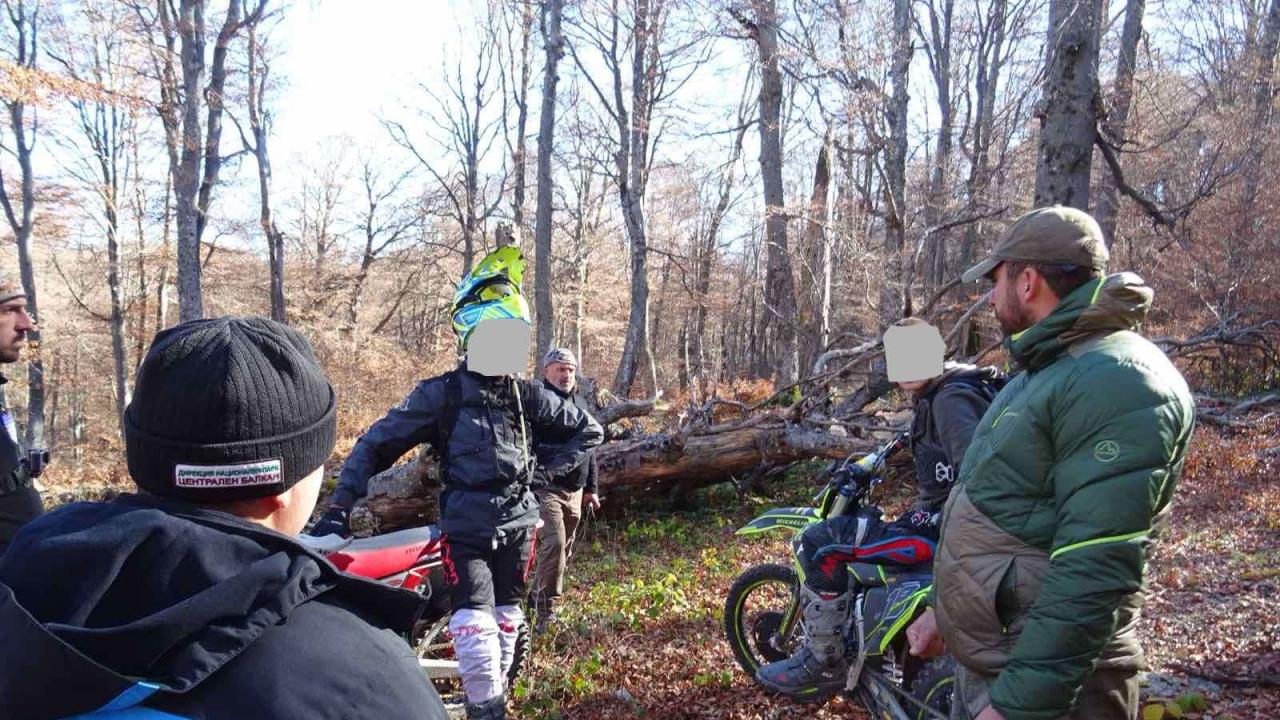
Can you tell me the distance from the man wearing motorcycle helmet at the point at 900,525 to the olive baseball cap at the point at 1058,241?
124 centimetres

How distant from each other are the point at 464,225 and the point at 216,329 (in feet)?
90.0

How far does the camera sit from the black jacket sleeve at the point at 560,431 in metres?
4.13

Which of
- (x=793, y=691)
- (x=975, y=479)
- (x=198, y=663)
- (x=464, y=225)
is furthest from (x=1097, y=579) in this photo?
(x=464, y=225)

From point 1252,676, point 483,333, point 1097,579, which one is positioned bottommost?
point 1252,676

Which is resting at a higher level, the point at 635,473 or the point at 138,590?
the point at 138,590

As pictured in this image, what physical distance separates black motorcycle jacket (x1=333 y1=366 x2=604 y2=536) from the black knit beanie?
243 centimetres

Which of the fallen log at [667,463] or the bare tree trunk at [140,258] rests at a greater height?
the bare tree trunk at [140,258]

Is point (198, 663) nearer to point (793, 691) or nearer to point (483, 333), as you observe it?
point (483, 333)

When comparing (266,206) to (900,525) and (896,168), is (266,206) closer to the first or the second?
(896,168)

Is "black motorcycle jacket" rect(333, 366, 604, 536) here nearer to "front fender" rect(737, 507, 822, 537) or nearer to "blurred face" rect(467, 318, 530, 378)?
"blurred face" rect(467, 318, 530, 378)

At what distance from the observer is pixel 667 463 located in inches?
309

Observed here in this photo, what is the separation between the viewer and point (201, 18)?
13.5 m

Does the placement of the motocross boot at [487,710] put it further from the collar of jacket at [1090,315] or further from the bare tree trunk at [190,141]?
the bare tree trunk at [190,141]

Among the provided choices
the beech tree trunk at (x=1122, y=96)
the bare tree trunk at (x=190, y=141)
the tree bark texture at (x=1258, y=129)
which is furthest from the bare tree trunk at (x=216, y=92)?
the tree bark texture at (x=1258, y=129)
